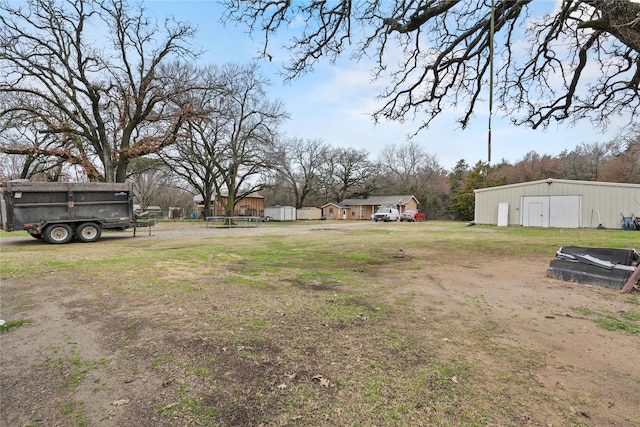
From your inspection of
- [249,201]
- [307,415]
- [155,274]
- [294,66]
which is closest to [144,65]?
[294,66]

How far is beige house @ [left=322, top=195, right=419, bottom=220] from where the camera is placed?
153 feet

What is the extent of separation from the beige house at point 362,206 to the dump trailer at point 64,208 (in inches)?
1497

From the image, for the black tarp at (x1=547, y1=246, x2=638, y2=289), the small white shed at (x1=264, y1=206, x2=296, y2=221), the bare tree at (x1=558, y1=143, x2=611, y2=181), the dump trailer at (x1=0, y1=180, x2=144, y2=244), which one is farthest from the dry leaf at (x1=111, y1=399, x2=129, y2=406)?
the bare tree at (x1=558, y1=143, x2=611, y2=181)

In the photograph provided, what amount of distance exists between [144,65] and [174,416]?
921 inches

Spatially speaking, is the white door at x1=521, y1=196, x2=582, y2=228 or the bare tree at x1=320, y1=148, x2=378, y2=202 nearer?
the white door at x1=521, y1=196, x2=582, y2=228

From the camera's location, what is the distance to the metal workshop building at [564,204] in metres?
20.0

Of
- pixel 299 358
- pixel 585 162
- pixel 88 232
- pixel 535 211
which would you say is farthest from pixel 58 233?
pixel 585 162

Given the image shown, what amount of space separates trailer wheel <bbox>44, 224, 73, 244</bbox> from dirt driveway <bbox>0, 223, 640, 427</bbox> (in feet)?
27.4

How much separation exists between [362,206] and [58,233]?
41.1 metres

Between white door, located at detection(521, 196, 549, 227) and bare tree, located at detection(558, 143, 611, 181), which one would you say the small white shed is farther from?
bare tree, located at detection(558, 143, 611, 181)

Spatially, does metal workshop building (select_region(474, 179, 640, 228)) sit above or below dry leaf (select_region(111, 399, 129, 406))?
above

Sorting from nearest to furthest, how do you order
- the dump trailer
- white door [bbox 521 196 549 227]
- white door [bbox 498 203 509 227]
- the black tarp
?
the black tarp, the dump trailer, white door [bbox 521 196 549 227], white door [bbox 498 203 509 227]

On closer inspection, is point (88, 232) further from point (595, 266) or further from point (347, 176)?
point (347, 176)

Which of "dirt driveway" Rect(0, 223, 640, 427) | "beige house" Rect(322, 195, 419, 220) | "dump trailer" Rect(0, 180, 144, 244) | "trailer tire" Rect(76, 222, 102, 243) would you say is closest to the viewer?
"dirt driveway" Rect(0, 223, 640, 427)
